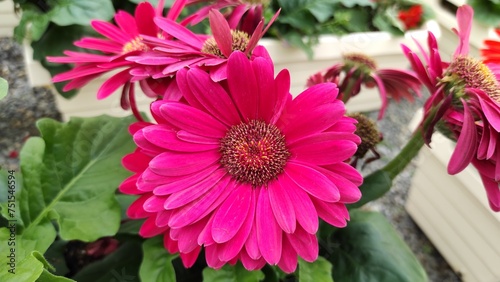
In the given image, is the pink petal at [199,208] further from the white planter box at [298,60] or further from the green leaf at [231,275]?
the white planter box at [298,60]

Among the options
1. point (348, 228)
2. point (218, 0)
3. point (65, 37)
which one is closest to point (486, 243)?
point (348, 228)

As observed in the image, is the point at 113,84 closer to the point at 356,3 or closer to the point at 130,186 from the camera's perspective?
the point at 130,186

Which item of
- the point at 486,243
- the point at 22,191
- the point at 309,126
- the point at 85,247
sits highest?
the point at 309,126

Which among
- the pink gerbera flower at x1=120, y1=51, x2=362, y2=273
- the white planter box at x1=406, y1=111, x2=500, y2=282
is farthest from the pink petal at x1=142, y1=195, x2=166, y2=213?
the white planter box at x1=406, y1=111, x2=500, y2=282

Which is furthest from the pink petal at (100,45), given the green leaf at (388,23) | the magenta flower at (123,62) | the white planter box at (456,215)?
the green leaf at (388,23)

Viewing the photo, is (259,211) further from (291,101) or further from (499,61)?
(499,61)

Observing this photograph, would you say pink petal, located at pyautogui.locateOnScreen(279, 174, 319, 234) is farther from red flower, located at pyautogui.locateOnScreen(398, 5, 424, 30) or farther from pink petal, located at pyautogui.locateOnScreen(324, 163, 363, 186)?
red flower, located at pyautogui.locateOnScreen(398, 5, 424, 30)
